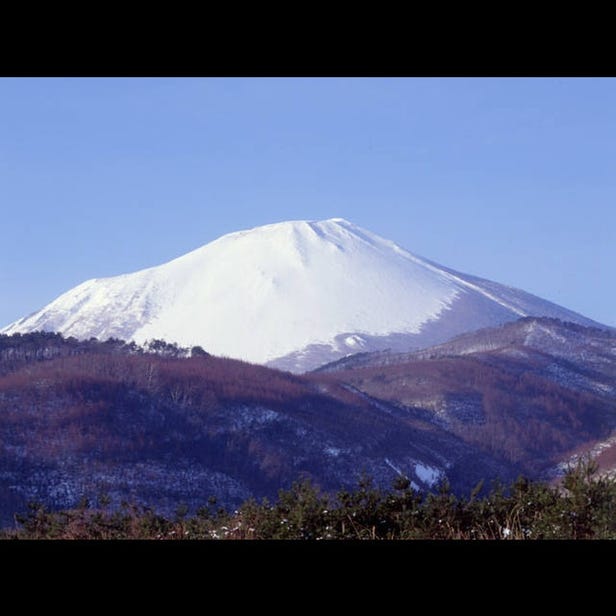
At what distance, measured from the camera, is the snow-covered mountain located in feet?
434

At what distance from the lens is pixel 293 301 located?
479 feet

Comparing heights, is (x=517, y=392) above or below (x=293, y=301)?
below

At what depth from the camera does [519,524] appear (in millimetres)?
6578

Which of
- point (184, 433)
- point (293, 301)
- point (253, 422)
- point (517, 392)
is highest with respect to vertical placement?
point (293, 301)

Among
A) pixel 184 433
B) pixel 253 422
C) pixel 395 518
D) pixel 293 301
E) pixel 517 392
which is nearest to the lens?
pixel 395 518

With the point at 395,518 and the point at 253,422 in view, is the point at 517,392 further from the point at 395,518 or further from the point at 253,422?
the point at 395,518

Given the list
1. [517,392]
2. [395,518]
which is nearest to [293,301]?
[517,392]

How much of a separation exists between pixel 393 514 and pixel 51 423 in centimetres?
4374

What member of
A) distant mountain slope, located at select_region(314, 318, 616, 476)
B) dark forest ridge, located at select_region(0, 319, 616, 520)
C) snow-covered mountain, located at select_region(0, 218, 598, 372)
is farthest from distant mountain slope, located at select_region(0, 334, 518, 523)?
snow-covered mountain, located at select_region(0, 218, 598, 372)

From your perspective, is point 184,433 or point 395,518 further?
point 184,433

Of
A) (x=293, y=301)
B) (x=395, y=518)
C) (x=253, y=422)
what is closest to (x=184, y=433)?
(x=253, y=422)

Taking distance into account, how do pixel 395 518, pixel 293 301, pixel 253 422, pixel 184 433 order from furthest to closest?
pixel 293 301 → pixel 253 422 → pixel 184 433 → pixel 395 518

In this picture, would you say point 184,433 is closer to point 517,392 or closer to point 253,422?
point 253,422
